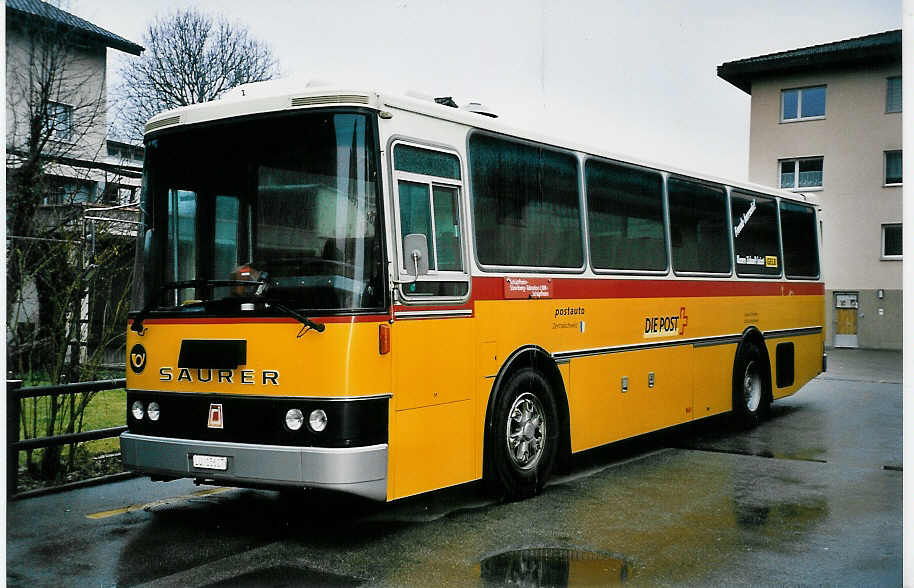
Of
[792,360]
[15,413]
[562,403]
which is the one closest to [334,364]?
[562,403]

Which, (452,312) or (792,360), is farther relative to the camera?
(792,360)

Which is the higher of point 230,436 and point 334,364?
point 334,364

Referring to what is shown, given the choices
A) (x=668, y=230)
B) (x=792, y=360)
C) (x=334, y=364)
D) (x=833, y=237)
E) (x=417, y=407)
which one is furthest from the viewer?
(x=833, y=237)

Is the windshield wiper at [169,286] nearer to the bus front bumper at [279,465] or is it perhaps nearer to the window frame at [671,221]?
the bus front bumper at [279,465]

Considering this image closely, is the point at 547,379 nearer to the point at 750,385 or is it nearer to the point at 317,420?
the point at 317,420

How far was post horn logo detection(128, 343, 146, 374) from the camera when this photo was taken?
23.5ft

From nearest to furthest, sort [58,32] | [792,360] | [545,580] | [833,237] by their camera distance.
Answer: [545,580] → [58,32] → [792,360] → [833,237]

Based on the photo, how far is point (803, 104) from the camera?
1033 inches

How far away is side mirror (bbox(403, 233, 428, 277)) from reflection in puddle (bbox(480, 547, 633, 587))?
197 cm

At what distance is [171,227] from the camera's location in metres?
7.27

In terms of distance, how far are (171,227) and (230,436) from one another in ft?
5.48

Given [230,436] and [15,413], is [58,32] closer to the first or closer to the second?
[15,413]

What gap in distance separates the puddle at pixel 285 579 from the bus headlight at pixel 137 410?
5.65 ft

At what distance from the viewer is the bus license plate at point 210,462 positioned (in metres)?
6.60
